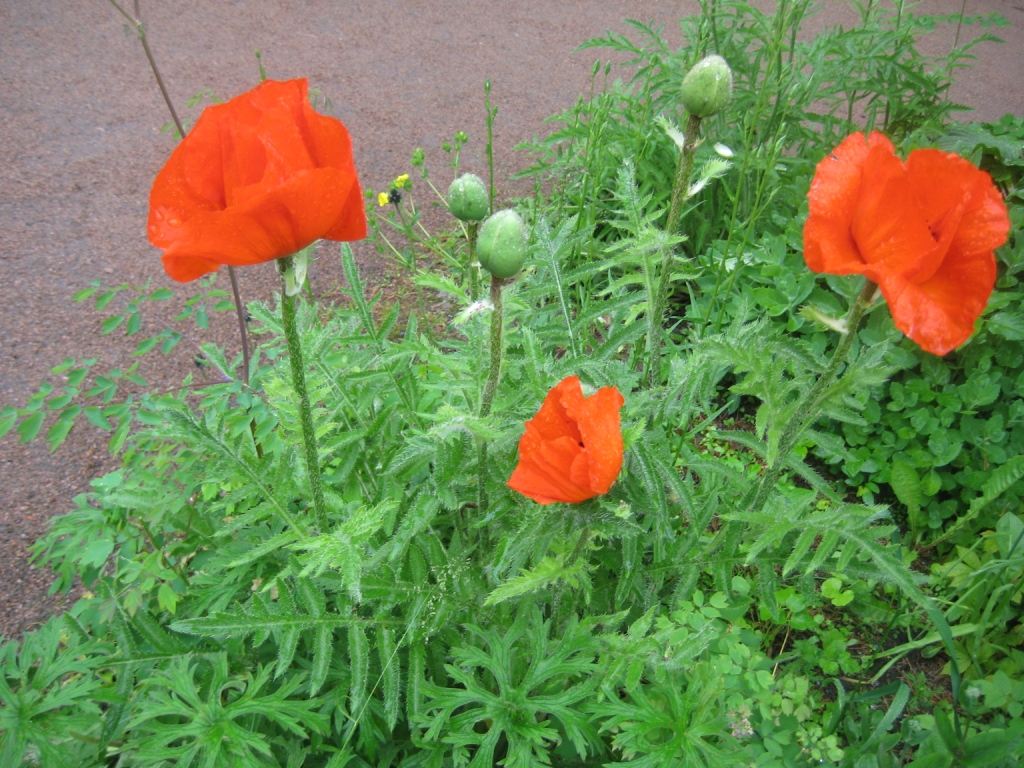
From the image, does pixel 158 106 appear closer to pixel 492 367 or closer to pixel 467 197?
pixel 467 197

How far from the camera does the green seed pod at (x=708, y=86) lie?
110 cm

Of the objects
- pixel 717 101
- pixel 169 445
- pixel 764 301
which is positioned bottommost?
pixel 764 301

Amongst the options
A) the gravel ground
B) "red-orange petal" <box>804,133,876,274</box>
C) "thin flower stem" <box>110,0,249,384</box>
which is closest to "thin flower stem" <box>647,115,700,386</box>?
"red-orange petal" <box>804,133,876,274</box>

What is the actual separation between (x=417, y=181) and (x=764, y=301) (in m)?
2.00

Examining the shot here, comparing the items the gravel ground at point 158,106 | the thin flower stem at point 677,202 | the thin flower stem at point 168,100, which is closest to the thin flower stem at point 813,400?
the thin flower stem at point 677,202

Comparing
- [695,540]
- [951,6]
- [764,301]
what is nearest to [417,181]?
[764,301]

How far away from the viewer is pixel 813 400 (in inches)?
42.4

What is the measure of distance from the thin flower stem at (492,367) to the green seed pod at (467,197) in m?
0.19

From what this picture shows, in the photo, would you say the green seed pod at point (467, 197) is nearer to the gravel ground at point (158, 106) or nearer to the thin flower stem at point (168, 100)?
the thin flower stem at point (168, 100)

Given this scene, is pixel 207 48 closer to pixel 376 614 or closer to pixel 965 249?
pixel 376 614

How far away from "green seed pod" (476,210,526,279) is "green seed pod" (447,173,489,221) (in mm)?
241

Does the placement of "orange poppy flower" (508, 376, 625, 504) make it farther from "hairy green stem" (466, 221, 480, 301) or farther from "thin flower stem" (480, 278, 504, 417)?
"hairy green stem" (466, 221, 480, 301)

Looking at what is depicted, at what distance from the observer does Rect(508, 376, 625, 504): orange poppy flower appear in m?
0.91

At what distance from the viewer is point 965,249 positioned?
0.85 m
